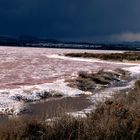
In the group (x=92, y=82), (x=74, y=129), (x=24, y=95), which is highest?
(x=74, y=129)

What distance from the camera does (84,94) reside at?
81.1 ft

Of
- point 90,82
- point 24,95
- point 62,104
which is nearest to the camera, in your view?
point 62,104

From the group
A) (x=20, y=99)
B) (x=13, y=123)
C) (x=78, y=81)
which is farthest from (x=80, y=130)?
(x=78, y=81)

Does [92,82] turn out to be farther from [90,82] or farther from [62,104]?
[62,104]

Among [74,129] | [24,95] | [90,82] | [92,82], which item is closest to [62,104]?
[24,95]

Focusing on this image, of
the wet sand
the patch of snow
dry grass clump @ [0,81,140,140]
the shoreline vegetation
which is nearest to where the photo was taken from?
dry grass clump @ [0,81,140,140]

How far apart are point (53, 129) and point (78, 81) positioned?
2021 centimetres

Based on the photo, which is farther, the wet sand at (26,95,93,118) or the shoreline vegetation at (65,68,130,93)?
the shoreline vegetation at (65,68,130,93)

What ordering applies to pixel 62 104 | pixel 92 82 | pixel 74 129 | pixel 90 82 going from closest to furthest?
1. pixel 74 129
2. pixel 62 104
3. pixel 90 82
4. pixel 92 82

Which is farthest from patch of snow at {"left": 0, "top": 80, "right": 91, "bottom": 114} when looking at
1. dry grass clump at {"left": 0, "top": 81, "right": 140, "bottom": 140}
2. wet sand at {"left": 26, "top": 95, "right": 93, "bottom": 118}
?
dry grass clump at {"left": 0, "top": 81, "right": 140, "bottom": 140}

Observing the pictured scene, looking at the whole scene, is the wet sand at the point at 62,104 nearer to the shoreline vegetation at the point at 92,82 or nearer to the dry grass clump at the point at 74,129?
the shoreline vegetation at the point at 92,82

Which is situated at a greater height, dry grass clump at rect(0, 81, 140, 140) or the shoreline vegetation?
dry grass clump at rect(0, 81, 140, 140)

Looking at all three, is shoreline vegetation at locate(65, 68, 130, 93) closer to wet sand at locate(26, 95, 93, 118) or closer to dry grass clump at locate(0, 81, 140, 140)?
wet sand at locate(26, 95, 93, 118)

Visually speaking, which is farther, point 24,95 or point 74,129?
point 24,95
